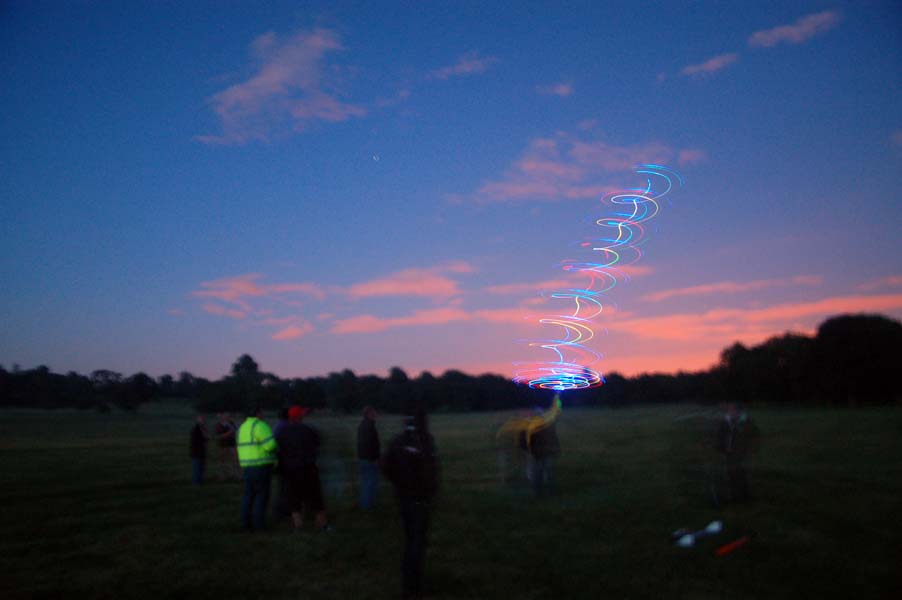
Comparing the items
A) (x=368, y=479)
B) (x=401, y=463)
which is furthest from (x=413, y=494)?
(x=368, y=479)

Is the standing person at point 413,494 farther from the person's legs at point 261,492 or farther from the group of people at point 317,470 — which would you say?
the person's legs at point 261,492

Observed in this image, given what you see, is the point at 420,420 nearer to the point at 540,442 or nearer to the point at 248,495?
the point at 248,495

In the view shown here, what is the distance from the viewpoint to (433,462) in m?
7.35

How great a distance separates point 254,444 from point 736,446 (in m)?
7.97

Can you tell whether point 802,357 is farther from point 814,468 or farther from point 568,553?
point 568,553

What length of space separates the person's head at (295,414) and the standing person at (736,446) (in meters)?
7.05

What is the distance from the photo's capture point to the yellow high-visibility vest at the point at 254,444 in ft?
36.1

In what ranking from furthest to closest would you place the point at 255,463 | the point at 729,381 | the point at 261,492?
1. the point at 729,381
2. the point at 261,492
3. the point at 255,463

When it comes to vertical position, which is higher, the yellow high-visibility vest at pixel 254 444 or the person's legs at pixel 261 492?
the yellow high-visibility vest at pixel 254 444

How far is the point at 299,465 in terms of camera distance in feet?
36.8

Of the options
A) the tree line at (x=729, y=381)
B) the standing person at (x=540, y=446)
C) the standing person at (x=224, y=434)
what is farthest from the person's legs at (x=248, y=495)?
the tree line at (x=729, y=381)

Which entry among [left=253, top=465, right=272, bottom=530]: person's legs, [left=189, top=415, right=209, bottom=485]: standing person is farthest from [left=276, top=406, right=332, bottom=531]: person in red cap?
[left=189, top=415, right=209, bottom=485]: standing person

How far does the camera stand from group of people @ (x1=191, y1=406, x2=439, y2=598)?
7191 millimetres

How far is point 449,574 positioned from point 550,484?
271 inches
